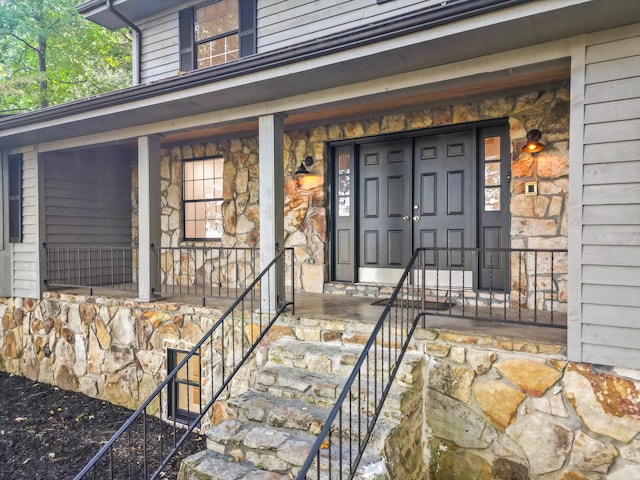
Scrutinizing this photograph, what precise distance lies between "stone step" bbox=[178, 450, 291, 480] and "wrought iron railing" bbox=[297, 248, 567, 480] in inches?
12.4

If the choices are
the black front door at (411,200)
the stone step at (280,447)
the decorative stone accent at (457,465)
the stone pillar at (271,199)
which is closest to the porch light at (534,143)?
the black front door at (411,200)

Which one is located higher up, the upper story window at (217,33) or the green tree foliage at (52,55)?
the green tree foliage at (52,55)

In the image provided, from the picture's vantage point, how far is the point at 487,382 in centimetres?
306

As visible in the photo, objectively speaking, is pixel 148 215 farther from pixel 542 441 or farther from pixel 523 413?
pixel 542 441

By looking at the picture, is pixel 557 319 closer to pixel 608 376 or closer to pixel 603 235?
pixel 608 376

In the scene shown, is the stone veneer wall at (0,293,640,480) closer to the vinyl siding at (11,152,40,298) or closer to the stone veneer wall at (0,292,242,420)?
the stone veneer wall at (0,292,242,420)

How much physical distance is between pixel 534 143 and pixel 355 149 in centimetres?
216

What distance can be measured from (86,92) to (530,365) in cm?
1277

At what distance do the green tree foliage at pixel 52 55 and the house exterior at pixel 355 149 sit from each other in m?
3.77

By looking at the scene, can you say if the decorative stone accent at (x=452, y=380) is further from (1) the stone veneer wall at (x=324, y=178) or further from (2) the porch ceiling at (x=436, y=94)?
(2) the porch ceiling at (x=436, y=94)

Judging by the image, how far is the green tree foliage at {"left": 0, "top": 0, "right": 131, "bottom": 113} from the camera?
30.5ft

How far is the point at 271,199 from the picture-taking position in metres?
4.09

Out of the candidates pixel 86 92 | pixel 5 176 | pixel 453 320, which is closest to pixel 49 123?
pixel 5 176

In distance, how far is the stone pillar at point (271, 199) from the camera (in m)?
4.07
